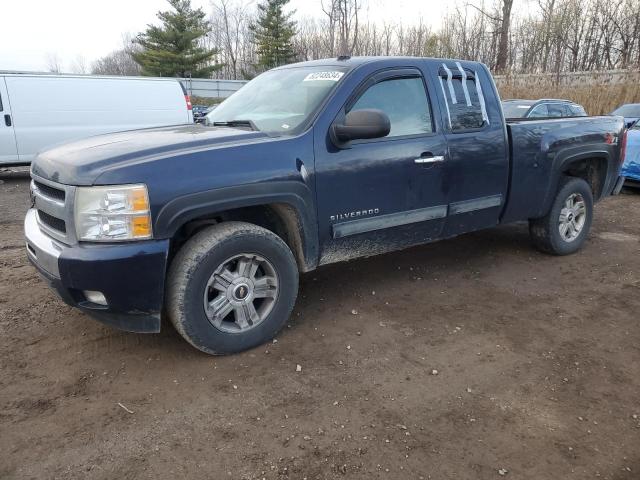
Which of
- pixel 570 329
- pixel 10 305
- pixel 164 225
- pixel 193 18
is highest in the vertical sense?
pixel 193 18

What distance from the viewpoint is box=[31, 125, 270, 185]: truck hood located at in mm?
2805

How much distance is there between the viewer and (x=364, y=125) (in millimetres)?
3293

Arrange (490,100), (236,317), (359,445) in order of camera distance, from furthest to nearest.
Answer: (490,100) < (236,317) < (359,445)

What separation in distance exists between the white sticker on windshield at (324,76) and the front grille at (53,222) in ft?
6.60

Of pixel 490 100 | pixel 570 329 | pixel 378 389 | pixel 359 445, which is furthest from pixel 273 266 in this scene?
pixel 490 100

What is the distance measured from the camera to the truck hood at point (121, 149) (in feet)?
9.20

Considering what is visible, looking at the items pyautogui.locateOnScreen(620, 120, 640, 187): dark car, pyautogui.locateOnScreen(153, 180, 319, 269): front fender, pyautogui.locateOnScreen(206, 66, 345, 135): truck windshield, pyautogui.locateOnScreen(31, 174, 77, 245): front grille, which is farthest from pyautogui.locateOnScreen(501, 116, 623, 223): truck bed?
pyautogui.locateOnScreen(620, 120, 640, 187): dark car

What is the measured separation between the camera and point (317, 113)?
346cm

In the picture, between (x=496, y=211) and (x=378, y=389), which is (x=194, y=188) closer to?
(x=378, y=389)

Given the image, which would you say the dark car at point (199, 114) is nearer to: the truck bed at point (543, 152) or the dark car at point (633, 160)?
the truck bed at point (543, 152)

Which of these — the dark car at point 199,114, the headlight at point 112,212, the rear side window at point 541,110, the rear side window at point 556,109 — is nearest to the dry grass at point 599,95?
the rear side window at point 556,109

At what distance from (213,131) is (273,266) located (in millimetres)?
1036

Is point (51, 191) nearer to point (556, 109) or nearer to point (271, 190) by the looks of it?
point (271, 190)

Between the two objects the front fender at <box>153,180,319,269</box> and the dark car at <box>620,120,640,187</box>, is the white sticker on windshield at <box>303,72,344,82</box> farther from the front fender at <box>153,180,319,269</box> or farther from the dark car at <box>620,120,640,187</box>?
the dark car at <box>620,120,640,187</box>
